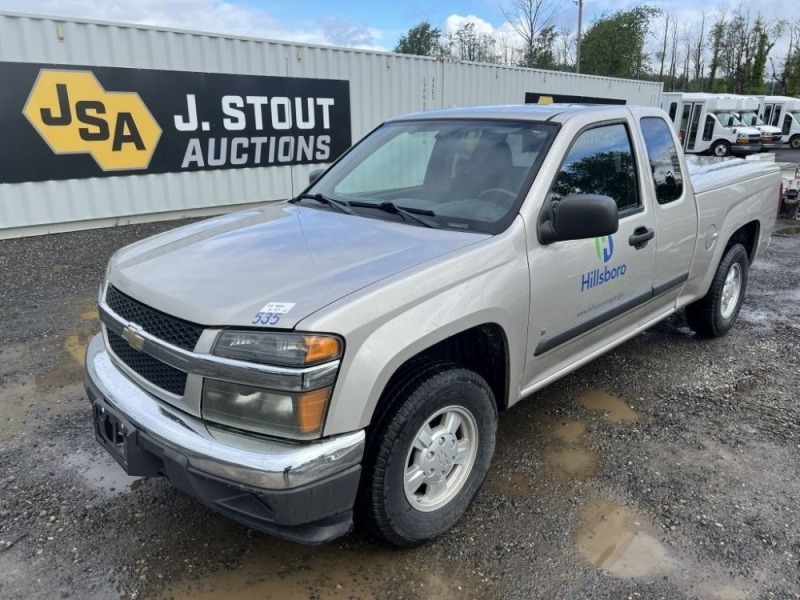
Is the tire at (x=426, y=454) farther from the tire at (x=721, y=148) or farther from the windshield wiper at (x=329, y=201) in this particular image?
the tire at (x=721, y=148)

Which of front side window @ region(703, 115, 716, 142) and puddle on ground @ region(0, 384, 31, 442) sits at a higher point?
front side window @ region(703, 115, 716, 142)

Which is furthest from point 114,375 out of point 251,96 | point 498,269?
point 251,96

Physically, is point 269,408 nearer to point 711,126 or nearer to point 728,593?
point 728,593

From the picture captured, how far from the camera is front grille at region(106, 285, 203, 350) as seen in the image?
211 cm

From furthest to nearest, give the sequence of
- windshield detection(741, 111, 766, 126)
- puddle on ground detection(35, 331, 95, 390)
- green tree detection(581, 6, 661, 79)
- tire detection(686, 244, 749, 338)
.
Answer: green tree detection(581, 6, 661, 79) < windshield detection(741, 111, 766, 126) < tire detection(686, 244, 749, 338) < puddle on ground detection(35, 331, 95, 390)

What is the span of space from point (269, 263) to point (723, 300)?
404 centimetres

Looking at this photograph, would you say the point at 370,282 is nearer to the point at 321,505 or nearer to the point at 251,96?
the point at 321,505

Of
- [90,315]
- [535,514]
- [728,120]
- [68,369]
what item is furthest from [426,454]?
[728,120]

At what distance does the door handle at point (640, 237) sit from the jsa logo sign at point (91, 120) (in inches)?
307

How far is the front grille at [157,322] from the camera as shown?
2105mm

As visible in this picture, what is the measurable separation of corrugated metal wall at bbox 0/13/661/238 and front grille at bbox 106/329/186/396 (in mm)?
6806

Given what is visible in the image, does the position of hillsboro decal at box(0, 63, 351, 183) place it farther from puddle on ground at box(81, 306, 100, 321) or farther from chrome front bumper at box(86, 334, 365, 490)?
chrome front bumper at box(86, 334, 365, 490)

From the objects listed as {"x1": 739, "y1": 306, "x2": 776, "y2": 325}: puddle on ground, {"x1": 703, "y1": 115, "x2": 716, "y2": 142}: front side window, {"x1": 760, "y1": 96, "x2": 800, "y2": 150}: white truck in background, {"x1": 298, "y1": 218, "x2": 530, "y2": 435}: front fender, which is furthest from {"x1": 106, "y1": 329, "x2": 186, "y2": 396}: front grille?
{"x1": 760, "y1": 96, "x2": 800, "y2": 150}: white truck in background

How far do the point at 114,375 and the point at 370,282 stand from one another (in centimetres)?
125
